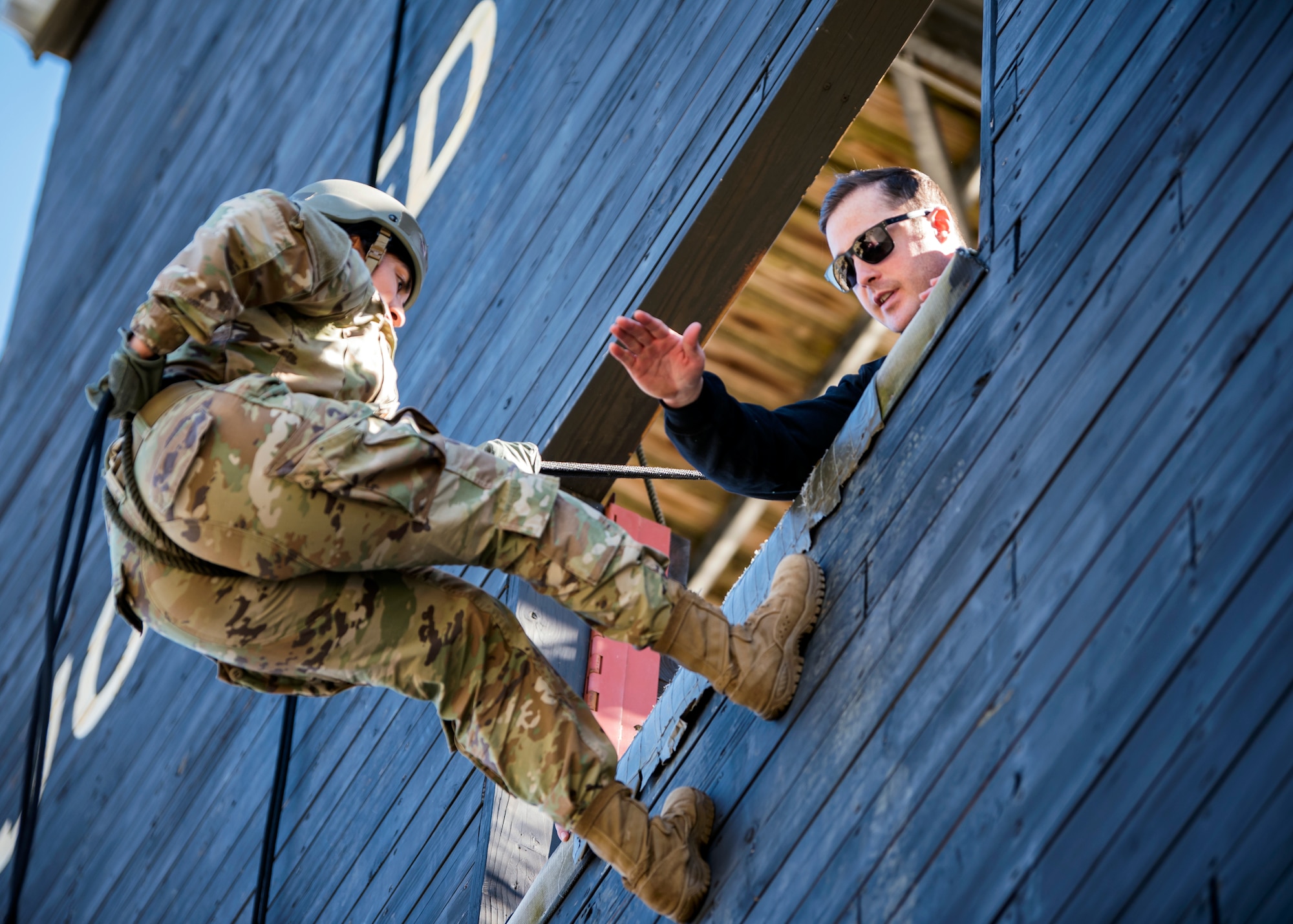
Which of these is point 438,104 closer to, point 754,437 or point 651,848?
point 754,437

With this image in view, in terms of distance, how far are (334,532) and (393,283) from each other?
36.0 inches

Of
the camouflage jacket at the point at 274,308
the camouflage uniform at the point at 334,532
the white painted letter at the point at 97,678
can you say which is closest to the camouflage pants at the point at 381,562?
the camouflage uniform at the point at 334,532

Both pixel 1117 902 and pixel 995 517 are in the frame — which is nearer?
pixel 1117 902

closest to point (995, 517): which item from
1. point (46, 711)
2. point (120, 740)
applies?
point (46, 711)

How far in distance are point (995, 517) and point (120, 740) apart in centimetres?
478

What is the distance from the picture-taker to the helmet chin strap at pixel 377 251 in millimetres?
3510

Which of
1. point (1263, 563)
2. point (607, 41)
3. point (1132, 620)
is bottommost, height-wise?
point (1132, 620)

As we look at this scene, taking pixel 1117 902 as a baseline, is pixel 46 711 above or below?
below

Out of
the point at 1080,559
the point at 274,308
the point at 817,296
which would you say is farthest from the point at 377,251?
the point at 817,296

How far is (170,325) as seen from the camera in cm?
286

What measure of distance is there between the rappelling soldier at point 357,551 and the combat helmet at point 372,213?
26 centimetres

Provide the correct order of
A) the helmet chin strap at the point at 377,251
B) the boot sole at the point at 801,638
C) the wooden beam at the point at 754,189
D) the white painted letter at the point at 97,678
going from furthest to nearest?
the white painted letter at the point at 97,678 → the wooden beam at the point at 754,189 → the helmet chin strap at the point at 377,251 → the boot sole at the point at 801,638

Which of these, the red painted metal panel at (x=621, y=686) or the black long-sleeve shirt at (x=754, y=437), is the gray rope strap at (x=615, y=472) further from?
the red painted metal panel at (x=621, y=686)

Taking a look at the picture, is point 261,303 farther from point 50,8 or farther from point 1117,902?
point 50,8
